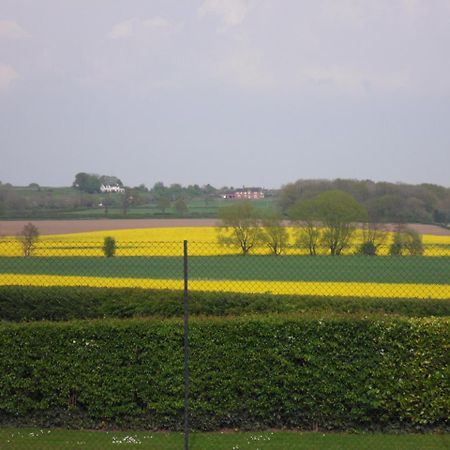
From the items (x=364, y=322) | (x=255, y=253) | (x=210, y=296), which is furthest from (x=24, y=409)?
(x=255, y=253)

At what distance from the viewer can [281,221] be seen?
60.5 ft

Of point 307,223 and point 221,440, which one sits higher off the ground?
point 307,223

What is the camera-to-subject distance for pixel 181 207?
2186 centimetres

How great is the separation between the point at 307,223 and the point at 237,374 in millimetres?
10841

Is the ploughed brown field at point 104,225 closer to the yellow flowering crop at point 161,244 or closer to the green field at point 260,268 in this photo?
the yellow flowering crop at point 161,244

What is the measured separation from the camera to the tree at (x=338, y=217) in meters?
16.8

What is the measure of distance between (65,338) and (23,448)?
1320 millimetres

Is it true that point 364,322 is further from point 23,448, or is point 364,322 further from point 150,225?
point 150,225

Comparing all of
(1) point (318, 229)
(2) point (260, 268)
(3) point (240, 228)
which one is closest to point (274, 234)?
(1) point (318, 229)

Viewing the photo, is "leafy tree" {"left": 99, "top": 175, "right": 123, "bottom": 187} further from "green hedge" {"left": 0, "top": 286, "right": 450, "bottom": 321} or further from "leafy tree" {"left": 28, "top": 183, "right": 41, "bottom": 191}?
"green hedge" {"left": 0, "top": 286, "right": 450, "bottom": 321}

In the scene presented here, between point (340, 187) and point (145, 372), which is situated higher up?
point (340, 187)

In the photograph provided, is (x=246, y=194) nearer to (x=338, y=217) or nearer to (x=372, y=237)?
(x=338, y=217)

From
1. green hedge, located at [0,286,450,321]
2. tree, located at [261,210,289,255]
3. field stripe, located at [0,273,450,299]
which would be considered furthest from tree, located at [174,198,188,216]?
green hedge, located at [0,286,450,321]

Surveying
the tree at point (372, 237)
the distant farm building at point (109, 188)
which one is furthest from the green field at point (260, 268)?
the distant farm building at point (109, 188)
